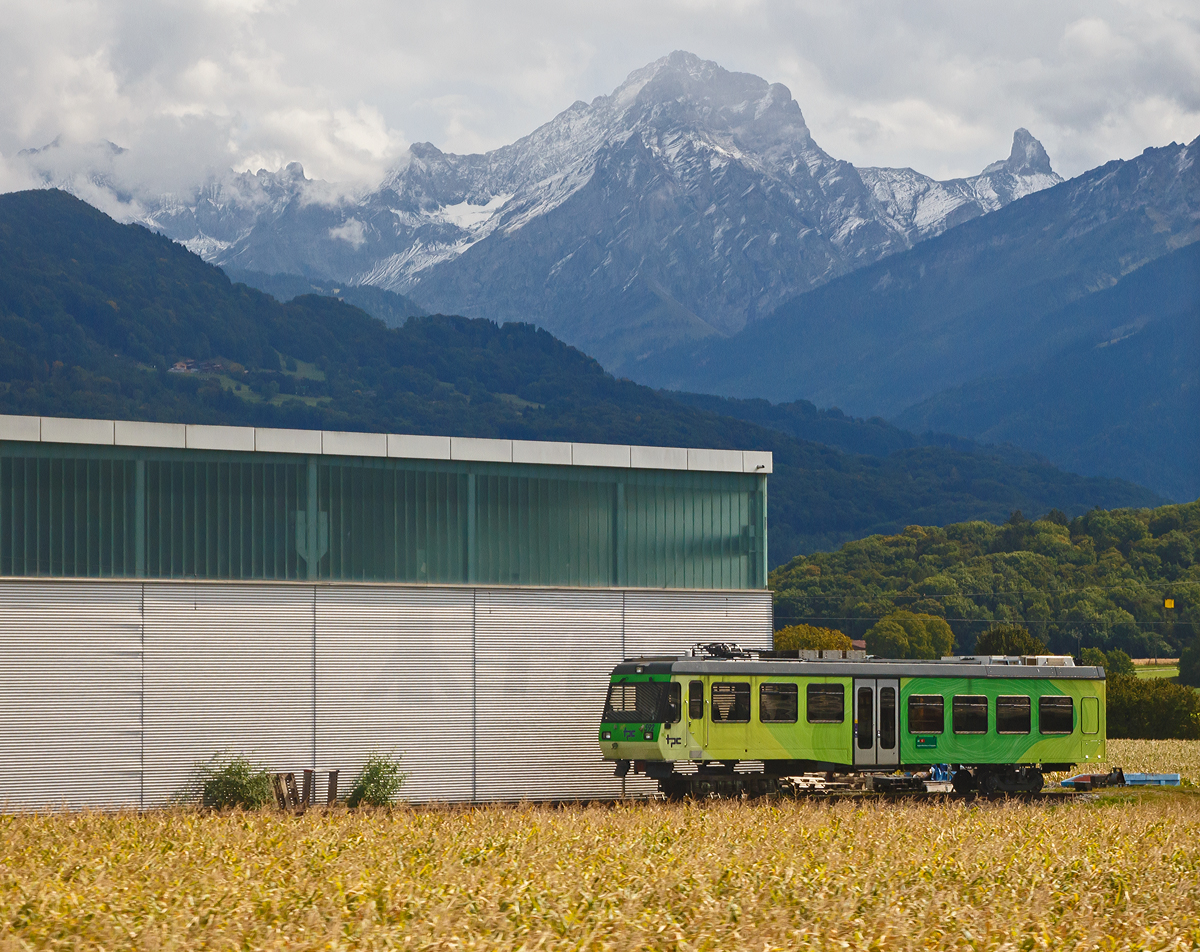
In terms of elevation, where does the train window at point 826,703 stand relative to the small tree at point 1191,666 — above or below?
above

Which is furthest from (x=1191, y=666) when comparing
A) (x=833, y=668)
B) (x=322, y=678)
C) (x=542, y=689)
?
(x=322, y=678)

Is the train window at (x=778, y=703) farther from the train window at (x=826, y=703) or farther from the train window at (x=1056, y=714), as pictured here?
the train window at (x=1056, y=714)

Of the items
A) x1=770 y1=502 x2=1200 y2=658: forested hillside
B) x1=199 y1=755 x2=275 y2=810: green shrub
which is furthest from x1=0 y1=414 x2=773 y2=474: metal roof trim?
x1=770 y1=502 x2=1200 y2=658: forested hillside

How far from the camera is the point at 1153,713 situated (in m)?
64.4

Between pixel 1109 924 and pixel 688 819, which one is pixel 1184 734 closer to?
pixel 688 819

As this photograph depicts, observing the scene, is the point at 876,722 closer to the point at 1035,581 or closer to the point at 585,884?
the point at 585,884

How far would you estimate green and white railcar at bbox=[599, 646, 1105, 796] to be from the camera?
2711 centimetres

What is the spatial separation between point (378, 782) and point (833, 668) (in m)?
9.31

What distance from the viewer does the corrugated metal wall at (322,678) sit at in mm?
25891

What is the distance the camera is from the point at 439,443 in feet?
95.7

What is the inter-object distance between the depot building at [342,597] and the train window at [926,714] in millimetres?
3896

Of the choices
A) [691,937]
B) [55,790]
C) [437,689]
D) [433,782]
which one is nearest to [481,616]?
[437,689]

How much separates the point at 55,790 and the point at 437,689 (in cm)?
749

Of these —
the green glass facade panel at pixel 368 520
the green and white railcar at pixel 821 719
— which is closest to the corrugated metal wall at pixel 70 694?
the green glass facade panel at pixel 368 520
